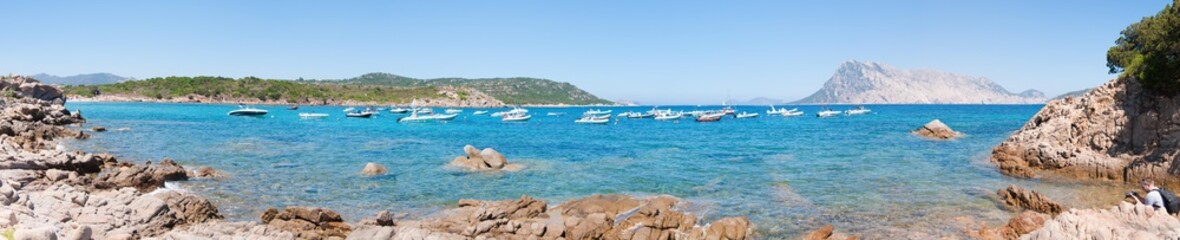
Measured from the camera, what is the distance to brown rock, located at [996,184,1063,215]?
19.8 metres

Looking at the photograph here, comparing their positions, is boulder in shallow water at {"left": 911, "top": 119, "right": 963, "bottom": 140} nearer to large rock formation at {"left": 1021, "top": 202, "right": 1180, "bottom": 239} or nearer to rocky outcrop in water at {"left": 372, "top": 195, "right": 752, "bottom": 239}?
large rock formation at {"left": 1021, "top": 202, "right": 1180, "bottom": 239}

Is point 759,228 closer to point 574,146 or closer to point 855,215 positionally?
point 855,215

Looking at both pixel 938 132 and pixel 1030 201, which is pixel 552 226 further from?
pixel 938 132

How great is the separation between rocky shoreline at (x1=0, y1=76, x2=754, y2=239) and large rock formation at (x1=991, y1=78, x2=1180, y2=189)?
20389 millimetres

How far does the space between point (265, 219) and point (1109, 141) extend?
35.0 metres

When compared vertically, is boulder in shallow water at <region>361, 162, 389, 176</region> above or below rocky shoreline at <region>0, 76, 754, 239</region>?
below

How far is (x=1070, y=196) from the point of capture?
23.6 metres

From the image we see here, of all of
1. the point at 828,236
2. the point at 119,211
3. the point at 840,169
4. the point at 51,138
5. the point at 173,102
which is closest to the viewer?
the point at 119,211

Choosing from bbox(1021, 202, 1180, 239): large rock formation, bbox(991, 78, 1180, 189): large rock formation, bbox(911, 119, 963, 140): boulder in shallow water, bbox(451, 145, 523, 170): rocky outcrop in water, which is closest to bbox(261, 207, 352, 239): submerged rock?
bbox(451, 145, 523, 170): rocky outcrop in water

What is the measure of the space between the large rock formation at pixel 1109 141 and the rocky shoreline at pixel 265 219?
20389 mm

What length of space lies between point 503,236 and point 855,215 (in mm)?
11718

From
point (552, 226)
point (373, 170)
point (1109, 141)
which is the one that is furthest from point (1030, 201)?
point (373, 170)

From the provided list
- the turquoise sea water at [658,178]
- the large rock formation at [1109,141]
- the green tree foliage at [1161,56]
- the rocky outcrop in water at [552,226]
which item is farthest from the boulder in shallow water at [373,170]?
the green tree foliage at [1161,56]

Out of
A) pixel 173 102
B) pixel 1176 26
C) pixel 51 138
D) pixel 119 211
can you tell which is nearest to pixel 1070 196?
pixel 1176 26
